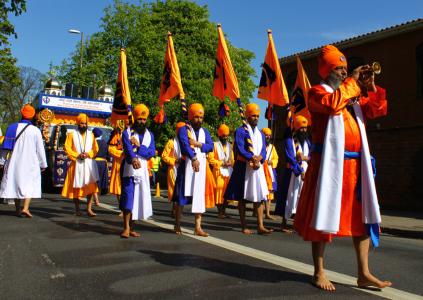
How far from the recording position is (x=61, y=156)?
17.2m

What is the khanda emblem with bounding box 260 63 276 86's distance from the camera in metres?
10.2

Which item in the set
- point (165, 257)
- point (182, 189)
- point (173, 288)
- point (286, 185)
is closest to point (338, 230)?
point (173, 288)

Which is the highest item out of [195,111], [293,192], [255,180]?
[195,111]

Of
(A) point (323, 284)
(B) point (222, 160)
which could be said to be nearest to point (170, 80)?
(B) point (222, 160)

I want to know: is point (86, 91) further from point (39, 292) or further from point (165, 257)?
point (39, 292)

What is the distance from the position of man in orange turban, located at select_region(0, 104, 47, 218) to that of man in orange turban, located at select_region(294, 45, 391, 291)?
22.1 feet

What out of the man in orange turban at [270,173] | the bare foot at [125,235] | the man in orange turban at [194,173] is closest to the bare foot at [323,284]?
the man in orange turban at [194,173]

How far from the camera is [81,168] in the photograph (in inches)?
410

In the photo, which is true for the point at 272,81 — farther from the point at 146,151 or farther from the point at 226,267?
the point at 226,267

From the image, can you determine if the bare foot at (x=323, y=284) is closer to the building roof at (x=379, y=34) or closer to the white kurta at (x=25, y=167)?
Result: the white kurta at (x=25, y=167)

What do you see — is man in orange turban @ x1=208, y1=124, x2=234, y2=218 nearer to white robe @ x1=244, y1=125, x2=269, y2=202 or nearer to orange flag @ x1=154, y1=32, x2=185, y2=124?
orange flag @ x1=154, y1=32, x2=185, y2=124

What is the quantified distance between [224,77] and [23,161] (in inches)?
169

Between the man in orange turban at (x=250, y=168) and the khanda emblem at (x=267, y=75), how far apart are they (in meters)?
2.15

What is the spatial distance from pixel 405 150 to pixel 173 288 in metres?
14.0
